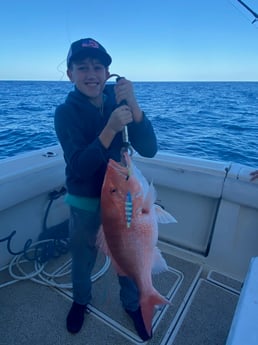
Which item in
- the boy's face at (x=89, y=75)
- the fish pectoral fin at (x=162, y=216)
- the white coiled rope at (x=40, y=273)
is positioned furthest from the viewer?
the white coiled rope at (x=40, y=273)

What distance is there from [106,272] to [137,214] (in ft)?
5.21

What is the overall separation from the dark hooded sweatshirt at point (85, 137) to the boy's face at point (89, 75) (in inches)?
2.0

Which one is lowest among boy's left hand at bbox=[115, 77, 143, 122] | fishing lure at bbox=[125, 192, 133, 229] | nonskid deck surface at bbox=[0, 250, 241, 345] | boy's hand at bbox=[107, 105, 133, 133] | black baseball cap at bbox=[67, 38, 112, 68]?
nonskid deck surface at bbox=[0, 250, 241, 345]

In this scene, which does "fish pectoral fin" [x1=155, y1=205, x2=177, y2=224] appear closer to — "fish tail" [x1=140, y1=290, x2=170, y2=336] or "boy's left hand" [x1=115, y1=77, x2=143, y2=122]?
"fish tail" [x1=140, y1=290, x2=170, y2=336]

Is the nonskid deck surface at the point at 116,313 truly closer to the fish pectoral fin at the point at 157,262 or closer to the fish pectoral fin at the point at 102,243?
the fish pectoral fin at the point at 157,262

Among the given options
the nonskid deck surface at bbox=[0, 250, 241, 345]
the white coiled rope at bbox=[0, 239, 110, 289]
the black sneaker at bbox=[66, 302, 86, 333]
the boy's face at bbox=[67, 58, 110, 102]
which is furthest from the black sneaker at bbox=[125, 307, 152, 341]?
the boy's face at bbox=[67, 58, 110, 102]

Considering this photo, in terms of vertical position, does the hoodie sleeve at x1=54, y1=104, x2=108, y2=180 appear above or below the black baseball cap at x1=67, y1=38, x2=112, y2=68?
below

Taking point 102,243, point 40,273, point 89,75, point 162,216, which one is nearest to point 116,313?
point 40,273

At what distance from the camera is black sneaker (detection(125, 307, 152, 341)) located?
6.20 ft

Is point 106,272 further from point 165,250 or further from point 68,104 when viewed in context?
point 68,104

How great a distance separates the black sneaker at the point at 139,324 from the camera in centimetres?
189

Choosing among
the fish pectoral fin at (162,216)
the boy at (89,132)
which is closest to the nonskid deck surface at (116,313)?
the boy at (89,132)

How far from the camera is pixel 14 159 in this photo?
8.44 feet

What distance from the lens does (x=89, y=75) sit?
1.53 metres
